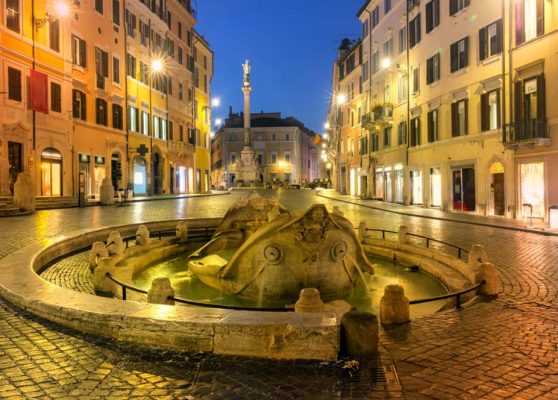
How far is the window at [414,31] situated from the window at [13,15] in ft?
79.6

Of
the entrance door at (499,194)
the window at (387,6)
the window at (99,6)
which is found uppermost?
the window at (387,6)

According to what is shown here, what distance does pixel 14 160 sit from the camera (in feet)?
85.0

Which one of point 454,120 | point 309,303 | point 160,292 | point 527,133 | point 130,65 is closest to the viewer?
point 309,303

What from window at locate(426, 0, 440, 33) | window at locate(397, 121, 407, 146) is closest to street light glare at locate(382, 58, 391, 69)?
window at locate(397, 121, 407, 146)

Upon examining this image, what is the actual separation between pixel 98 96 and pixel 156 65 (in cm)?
862

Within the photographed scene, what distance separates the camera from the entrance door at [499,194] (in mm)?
23234

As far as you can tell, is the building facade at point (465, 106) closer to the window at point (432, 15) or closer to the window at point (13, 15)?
the window at point (432, 15)

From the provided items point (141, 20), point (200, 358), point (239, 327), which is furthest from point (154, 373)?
point (141, 20)

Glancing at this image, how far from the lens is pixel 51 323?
5566 millimetres

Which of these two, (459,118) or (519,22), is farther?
(459,118)

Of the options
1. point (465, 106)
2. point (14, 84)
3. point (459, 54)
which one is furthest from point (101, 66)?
point (465, 106)

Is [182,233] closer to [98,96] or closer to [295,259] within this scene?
[295,259]

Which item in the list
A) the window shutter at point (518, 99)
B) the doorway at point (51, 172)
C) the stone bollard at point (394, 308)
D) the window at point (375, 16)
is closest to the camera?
the stone bollard at point (394, 308)

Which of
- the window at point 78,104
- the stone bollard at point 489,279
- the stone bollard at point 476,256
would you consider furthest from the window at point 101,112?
the stone bollard at point 489,279
